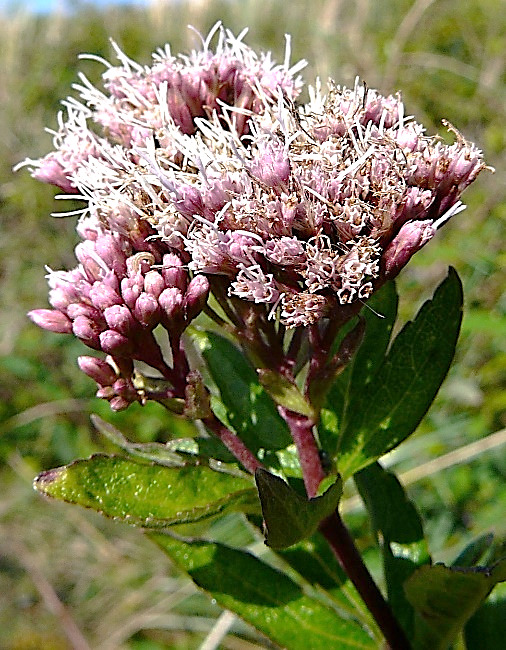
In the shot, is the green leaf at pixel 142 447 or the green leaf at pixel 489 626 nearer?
the green leaf at pixel 142 447

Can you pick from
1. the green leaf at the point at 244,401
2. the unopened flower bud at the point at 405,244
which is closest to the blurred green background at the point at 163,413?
the green leaf at the point at 244,401

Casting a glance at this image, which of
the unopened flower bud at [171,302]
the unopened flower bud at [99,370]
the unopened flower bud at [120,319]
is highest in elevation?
the unopened flower bud at [171,302]

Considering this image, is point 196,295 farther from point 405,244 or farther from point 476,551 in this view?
point 476,551

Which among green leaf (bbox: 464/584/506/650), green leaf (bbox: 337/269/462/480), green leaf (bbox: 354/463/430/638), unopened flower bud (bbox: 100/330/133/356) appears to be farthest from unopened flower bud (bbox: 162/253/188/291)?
green leaf (bbox: 464/584/506/650)

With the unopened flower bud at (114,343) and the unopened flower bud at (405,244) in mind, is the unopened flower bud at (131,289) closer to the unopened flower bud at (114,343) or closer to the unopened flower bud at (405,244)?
the unopened flower bud at (114,343)

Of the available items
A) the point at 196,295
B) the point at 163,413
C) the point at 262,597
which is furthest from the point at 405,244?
the point at 163,413

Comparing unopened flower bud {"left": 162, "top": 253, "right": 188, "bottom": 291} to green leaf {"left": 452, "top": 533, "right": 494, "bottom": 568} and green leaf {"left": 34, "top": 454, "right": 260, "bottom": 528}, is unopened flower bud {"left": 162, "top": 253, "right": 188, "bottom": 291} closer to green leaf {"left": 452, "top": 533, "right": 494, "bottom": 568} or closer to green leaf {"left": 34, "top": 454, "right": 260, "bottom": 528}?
green leaf {"left": 34, "top": 454, "right": 260, "bottom": 528}
